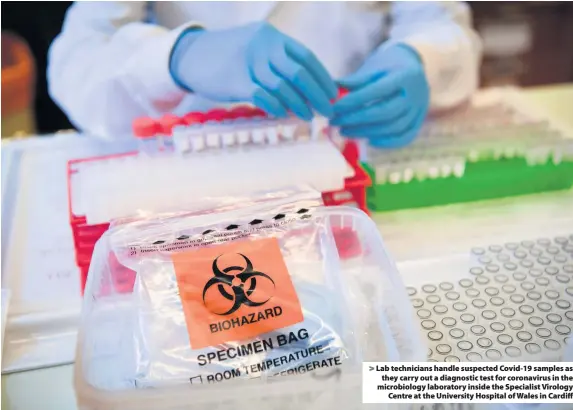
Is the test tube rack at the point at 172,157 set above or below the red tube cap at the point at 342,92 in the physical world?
below

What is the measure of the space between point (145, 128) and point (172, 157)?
4cm

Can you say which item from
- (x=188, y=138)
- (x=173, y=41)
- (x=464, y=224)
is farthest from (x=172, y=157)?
(x=464, y=224)

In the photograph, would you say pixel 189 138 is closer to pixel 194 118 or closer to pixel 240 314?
pixel 194 118

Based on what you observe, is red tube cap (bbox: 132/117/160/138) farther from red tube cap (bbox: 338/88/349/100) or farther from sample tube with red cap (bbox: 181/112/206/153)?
red tube cap (bbox: 338/88/349/100)

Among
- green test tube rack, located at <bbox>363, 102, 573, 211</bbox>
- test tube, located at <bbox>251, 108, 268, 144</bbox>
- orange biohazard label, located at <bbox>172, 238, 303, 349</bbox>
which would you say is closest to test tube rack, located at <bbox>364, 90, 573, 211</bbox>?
green test tube rack, located at <bbox>363, 102, 573, 211</bbox>

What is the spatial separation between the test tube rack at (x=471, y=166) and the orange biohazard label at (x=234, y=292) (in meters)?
0.21

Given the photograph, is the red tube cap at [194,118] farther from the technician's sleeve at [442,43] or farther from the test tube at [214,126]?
the technician's sleeve at [442,43]

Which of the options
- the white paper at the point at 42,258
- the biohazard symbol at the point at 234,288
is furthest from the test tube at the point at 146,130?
the biohazard symbol at the point at 234,288

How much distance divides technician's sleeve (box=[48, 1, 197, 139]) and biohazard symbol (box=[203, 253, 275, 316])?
31 cm

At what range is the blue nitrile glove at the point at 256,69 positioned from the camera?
55 centimetres

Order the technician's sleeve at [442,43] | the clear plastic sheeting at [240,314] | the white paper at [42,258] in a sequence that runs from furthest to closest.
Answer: the technician's sleeve at [442,43] → the white paper at [42,258] → the clear plastic sheeting at [240,314]

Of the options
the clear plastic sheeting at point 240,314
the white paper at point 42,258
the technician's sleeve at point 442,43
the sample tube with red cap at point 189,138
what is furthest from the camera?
the technician's sleeve at point 442,43

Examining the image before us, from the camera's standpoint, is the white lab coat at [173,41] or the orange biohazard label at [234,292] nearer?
the orange biohazard label at [234,292]

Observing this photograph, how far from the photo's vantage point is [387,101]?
623 mm
